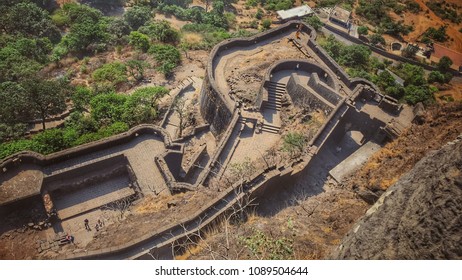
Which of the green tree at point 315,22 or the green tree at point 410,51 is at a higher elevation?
the green tree at point 315,22

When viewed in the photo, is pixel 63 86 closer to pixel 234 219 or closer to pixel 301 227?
pixel 234 219

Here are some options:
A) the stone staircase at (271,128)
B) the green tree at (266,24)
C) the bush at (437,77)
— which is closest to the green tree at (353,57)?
the bush at (437,77)

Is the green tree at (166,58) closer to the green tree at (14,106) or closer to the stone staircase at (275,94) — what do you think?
the green tree at (14,106)

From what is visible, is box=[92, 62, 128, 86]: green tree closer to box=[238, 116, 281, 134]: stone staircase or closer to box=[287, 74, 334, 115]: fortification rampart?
box=[238, 116, 281, 134]: stone staircase

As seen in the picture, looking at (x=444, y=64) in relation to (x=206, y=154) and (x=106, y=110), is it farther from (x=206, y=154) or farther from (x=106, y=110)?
(x=106, y=110)

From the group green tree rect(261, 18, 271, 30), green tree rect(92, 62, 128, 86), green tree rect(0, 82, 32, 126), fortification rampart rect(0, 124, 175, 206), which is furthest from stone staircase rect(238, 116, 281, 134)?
green tree rect(261, 18, 271, 30)

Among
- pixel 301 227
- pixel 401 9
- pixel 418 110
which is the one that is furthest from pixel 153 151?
pixel 401 9

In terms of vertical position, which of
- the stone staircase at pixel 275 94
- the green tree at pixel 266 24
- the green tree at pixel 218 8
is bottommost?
the green tree at pixel 266 24

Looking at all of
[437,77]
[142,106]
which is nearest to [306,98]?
[142,106]
